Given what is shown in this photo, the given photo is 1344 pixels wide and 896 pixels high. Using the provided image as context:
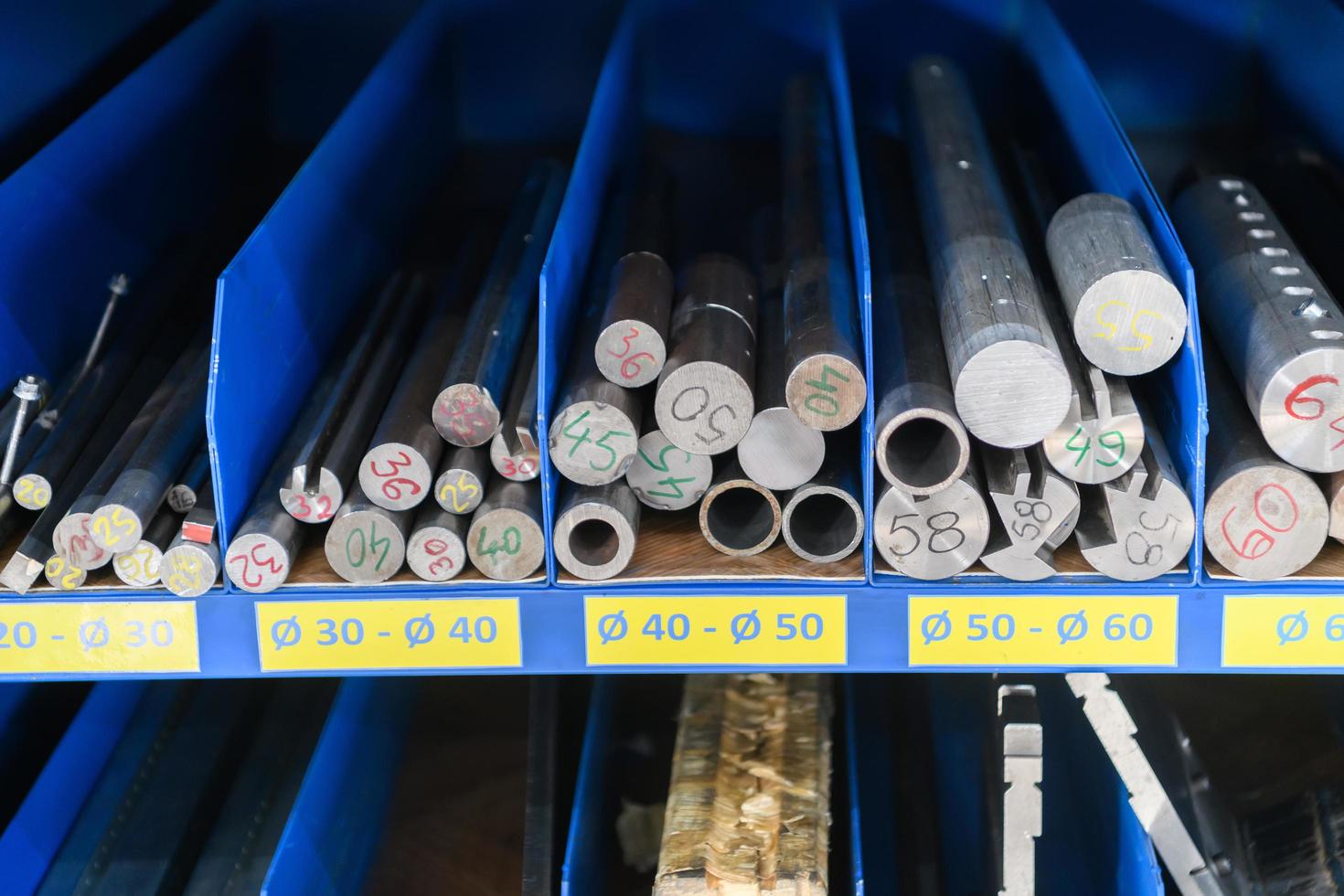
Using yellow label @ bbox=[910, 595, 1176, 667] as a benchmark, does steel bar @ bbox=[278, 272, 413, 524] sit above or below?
above

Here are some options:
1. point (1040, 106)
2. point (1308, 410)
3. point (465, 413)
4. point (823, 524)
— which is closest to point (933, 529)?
point (823, 524)

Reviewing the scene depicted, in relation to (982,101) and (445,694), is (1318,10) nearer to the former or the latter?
(982,101)

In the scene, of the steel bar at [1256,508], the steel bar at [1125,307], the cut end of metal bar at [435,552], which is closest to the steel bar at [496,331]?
the cut end of metal bar at [435,552]

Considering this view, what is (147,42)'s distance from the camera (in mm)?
1985

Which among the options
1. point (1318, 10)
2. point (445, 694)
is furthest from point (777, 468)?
point (1318, 10)

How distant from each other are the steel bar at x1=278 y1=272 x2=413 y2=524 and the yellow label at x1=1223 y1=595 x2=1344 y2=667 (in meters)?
0.88

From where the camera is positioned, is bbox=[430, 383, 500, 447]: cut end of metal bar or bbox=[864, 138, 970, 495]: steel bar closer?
bbox=[864, 138, 970, 495]: steel bar

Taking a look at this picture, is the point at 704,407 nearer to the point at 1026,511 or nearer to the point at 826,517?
the point at 826,517

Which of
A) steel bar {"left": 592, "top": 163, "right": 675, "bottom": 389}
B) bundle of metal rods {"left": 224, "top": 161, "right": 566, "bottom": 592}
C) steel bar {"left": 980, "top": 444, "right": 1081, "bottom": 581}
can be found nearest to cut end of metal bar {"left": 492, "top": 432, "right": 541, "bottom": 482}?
bundle of metal rods {"left": 224, "top": 161, "right": 566, "bottom": 592}

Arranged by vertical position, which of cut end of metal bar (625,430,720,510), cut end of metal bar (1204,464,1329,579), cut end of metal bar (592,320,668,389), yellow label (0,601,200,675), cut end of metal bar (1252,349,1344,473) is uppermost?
cut end of metal bar (592,320,668,389)

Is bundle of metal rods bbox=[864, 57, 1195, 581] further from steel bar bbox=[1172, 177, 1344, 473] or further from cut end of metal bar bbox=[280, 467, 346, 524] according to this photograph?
cut end of metal bar bbox=[280, 467, 346, 524]

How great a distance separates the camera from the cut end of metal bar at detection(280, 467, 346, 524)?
1197 millimetres

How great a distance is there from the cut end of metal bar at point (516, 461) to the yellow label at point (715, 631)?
0.46 ft

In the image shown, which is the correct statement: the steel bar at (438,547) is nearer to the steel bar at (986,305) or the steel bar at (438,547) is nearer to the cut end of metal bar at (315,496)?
the cut end of metal bar at (315,496)
